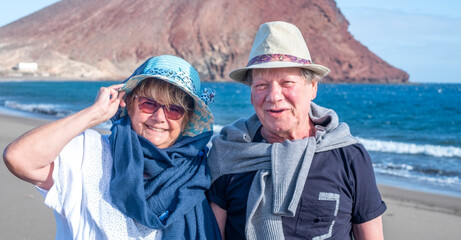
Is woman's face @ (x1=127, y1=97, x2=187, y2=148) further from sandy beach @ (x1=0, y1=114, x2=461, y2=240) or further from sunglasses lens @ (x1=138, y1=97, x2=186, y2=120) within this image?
sandy beach @ (x1=0, y1=114, x2=461, y2=240)

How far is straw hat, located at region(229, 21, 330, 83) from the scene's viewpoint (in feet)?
7.21

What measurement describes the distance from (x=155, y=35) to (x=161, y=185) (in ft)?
323

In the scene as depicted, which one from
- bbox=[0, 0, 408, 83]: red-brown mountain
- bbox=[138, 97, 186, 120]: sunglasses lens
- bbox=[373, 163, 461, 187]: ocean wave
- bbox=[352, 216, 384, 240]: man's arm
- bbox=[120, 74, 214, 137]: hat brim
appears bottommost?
bbox=[373, 163, 461, 187]: ocean wave

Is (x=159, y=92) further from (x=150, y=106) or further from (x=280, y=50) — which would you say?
(x=280, y=50)

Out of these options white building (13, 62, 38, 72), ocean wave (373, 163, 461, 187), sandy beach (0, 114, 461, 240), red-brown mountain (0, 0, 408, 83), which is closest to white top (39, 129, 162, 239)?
sandy beach (0, 114, 461, 240)

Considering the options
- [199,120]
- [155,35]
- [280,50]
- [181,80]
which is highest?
[155,35]

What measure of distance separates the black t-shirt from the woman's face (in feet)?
1.50

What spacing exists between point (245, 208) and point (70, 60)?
96121mm

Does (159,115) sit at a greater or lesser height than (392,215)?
greater

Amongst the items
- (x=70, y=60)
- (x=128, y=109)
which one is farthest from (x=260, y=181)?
(x=70, y=60)

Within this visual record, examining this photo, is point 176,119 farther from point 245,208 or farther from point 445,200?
point 445,200

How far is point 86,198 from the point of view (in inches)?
80.2

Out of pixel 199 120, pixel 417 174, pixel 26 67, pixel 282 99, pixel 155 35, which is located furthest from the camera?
pixel 155 35

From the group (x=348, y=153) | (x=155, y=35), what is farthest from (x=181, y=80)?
(x=155, y=35)
